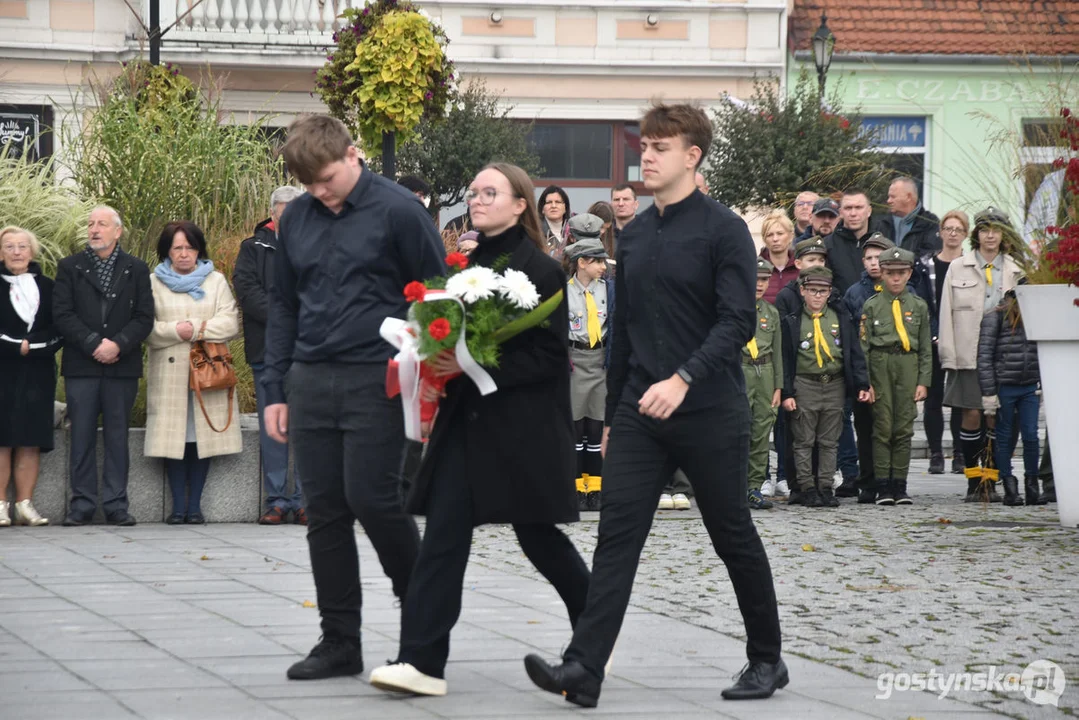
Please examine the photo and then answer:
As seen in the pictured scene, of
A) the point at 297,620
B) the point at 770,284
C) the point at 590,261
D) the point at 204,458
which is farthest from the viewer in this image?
the point at 770,284

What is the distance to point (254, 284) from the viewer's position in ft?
37.0

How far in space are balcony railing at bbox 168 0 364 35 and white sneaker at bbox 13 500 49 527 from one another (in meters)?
17.8

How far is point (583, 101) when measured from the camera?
2816 cm

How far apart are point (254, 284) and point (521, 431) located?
571 centimetres

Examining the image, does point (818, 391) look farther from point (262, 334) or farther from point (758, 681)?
point (758, 681)

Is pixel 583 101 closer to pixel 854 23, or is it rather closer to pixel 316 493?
pixel 854 23

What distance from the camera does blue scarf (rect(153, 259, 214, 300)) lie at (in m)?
11.3

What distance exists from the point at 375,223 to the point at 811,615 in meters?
2.79

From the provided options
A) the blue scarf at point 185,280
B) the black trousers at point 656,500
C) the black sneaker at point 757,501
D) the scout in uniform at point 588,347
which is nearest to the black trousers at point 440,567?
the black trousers at point 656,500

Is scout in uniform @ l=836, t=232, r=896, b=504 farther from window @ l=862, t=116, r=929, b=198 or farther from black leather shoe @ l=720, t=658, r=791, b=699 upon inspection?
window @ l=862, t=116, r=929, b=198

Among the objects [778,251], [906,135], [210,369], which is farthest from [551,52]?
[210,369]

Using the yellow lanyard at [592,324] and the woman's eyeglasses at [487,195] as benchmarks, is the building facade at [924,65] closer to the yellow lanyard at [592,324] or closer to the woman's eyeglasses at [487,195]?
the yellow lanyard at [592,324]

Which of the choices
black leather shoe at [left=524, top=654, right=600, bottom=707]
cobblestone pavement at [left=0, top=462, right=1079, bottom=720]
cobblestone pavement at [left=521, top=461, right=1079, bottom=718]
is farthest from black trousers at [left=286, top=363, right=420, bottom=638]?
cobblestone pavement at [left=521, top=461, right=1079, bottom=718]

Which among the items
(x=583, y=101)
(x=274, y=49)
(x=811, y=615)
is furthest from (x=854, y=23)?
(x=811, y=615)
